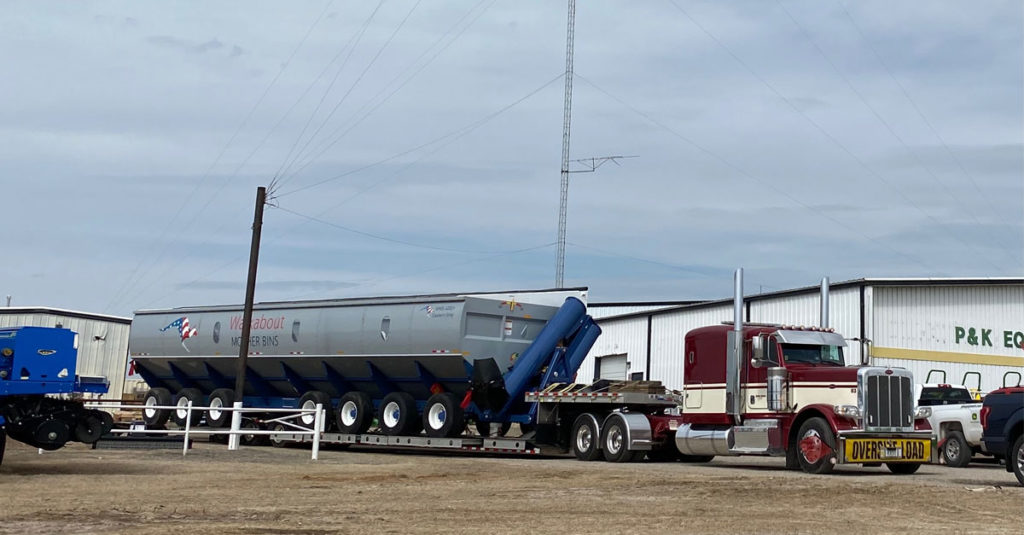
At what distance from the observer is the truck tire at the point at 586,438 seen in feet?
83.3

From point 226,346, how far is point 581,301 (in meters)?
11.0

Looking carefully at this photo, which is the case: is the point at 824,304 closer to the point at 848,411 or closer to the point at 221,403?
the point at 848,411

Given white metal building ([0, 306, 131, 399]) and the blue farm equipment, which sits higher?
white metal building ([0, 306, 131, 399])

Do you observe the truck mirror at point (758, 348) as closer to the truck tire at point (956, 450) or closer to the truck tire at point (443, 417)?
the truck tire at point (956, 450)

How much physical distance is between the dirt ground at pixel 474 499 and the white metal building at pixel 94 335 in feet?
128

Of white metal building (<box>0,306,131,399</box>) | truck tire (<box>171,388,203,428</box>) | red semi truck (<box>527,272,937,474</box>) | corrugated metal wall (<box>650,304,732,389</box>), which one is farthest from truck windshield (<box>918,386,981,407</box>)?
white metal building (<box>0,306,131,399</box>)

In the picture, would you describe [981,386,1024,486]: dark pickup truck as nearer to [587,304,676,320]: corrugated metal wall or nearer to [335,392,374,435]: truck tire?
[335,392,374,435]: truck tire

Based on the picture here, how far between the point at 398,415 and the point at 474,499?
15038mm

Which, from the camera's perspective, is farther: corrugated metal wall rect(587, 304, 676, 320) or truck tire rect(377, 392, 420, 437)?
corrugated metal wall rect(587, 304, 676, 320)

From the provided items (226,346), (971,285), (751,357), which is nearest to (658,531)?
(751,357)

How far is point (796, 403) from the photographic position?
851 inches

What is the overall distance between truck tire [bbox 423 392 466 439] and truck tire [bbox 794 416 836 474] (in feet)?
29.5

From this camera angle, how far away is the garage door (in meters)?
49.2

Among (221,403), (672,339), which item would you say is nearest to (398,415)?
(221,403)
